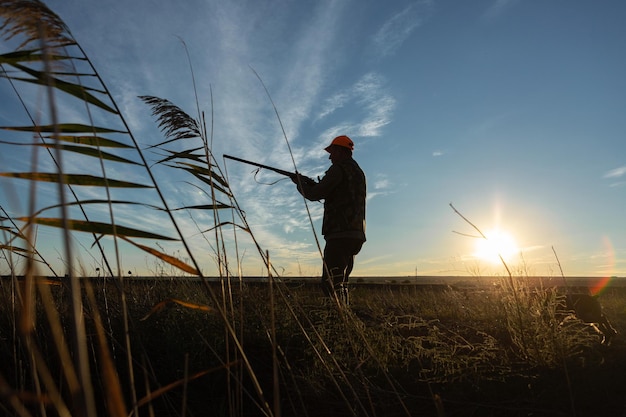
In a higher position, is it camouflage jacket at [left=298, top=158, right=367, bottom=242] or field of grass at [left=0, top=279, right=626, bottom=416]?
camouflage jacket at [left=298, top=158, right=367, bottom=242]

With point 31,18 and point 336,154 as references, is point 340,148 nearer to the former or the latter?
point 336,154

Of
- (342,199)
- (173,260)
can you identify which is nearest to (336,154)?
(342,199)

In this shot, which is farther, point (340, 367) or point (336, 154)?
point (336, 154)

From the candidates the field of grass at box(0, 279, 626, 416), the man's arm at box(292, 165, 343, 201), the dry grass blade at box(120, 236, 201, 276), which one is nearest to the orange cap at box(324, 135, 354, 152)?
the man's arm at box(292, 165, 343, 201)

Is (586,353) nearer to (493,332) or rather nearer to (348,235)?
(493,332)

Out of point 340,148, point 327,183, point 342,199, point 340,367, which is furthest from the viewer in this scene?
point 340,148

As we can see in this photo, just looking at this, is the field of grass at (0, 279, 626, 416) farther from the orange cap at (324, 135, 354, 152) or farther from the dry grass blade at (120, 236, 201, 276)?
the orange cap at (324, 135, 354, 152)

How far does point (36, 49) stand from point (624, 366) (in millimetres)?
4391

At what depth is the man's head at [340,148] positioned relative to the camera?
6332mm

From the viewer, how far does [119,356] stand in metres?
3.78

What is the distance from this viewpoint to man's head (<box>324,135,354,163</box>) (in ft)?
20.8

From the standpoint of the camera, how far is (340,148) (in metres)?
6.34

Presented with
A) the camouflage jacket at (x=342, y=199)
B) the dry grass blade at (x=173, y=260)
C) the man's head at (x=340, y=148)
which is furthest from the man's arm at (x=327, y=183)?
the dry grass blade at (x=173, y=260)

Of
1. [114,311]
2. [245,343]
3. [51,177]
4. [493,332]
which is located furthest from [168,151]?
[493,332]
